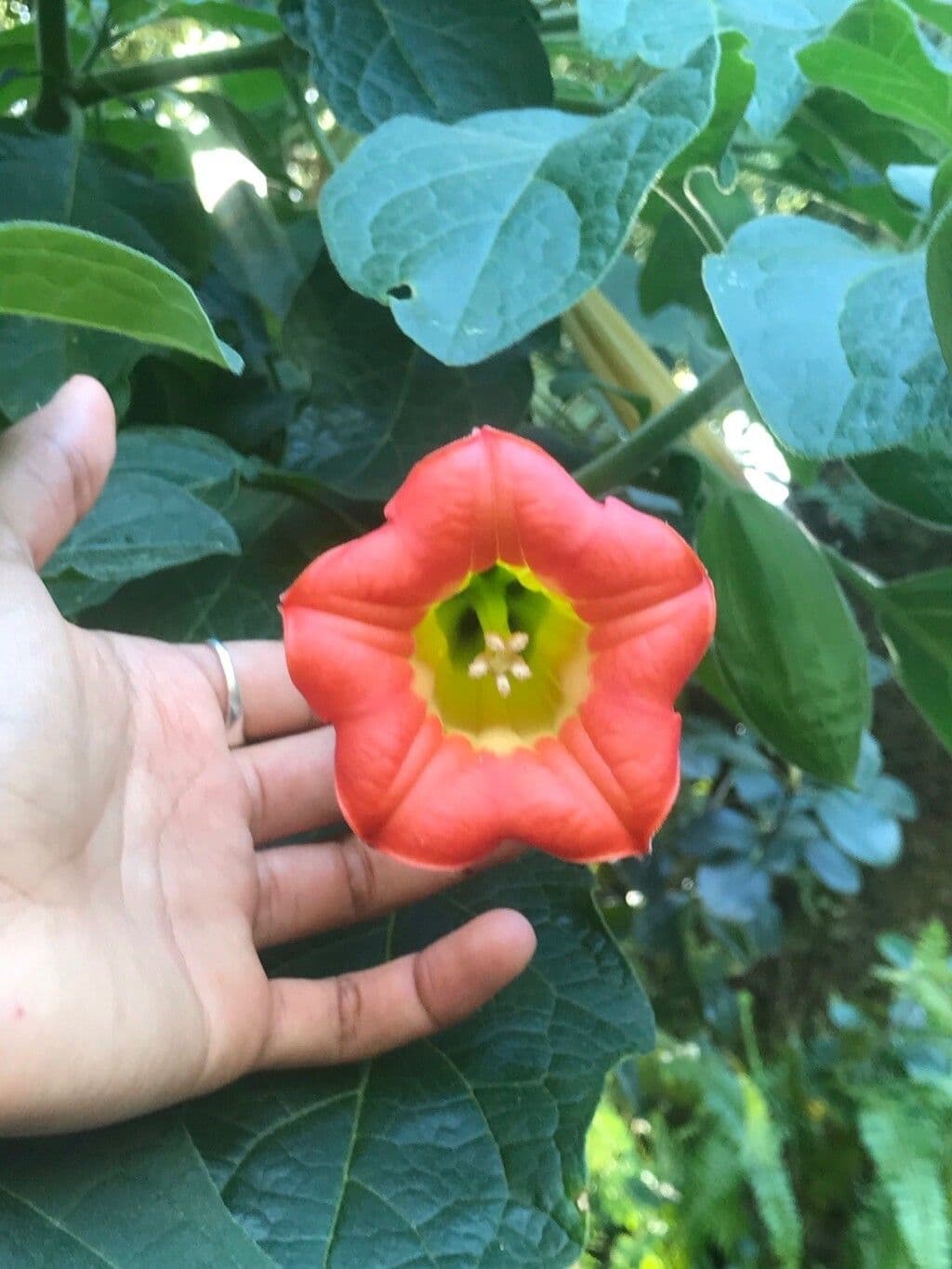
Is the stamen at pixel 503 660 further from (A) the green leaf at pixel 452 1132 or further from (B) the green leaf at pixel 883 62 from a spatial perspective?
(B) the green leaf at pixel 883 62

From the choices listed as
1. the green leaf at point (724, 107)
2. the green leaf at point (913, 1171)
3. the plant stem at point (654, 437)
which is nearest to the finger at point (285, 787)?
the plant stem at point (654, 437)

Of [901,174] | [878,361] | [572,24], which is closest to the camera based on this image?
[878,361]

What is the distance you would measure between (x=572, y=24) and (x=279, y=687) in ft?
1.27

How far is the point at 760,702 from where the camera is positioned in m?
0.54

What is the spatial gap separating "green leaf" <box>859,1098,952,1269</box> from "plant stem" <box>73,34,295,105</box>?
108 cm

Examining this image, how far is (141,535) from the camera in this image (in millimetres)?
452

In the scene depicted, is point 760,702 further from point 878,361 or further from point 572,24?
point 572,24

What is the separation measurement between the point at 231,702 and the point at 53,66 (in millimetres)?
355

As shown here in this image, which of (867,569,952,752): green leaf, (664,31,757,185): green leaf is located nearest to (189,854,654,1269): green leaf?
(867,569,952,752): green leaf

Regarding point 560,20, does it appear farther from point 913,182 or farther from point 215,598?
point 215,598

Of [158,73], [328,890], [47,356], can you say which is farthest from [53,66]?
[328,890]

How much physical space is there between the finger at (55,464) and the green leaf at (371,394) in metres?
0.15

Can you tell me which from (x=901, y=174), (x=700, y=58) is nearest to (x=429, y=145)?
(x=700, y=58)

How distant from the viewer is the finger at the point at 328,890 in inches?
19.9
